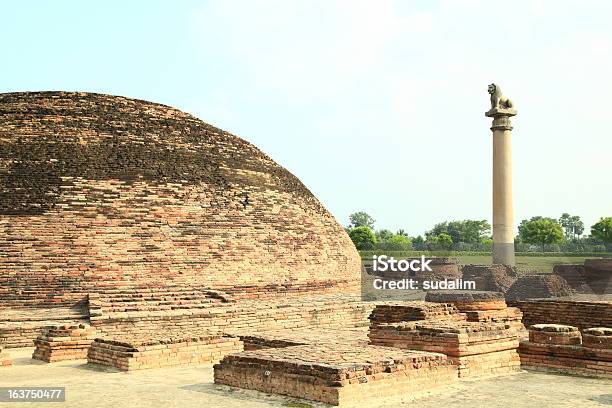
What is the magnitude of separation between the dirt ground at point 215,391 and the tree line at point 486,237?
91.4ft

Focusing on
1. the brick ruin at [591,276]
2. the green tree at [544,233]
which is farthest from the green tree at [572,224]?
the brick ruin at [591,276]

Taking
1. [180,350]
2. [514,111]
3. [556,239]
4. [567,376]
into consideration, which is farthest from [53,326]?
[556,239]

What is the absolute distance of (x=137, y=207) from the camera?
11.8m

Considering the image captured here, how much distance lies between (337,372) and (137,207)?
6.83 m

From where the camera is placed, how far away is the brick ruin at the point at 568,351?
7.57 meters

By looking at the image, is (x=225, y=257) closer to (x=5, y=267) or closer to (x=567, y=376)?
(x=5, y=267)

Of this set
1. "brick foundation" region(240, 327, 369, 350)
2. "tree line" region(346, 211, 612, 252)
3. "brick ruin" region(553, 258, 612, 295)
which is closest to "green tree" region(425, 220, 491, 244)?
"tree line" region(346, 211, 612, 252)

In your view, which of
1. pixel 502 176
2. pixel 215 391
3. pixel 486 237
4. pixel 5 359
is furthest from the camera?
pixel 486 237

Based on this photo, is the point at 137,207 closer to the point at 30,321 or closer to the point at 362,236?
the point at 30,321

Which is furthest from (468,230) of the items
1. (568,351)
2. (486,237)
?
(568,351)

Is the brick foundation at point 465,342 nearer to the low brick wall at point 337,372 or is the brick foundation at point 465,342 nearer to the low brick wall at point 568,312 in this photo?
the low brick wall at point 337,372

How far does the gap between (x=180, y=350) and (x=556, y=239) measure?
172 feet

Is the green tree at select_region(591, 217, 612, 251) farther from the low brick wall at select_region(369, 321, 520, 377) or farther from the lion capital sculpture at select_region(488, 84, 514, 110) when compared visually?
the low brick wall at select_region(369, 321, 520, 377)

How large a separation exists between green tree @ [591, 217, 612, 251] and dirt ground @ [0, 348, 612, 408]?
50175mm
